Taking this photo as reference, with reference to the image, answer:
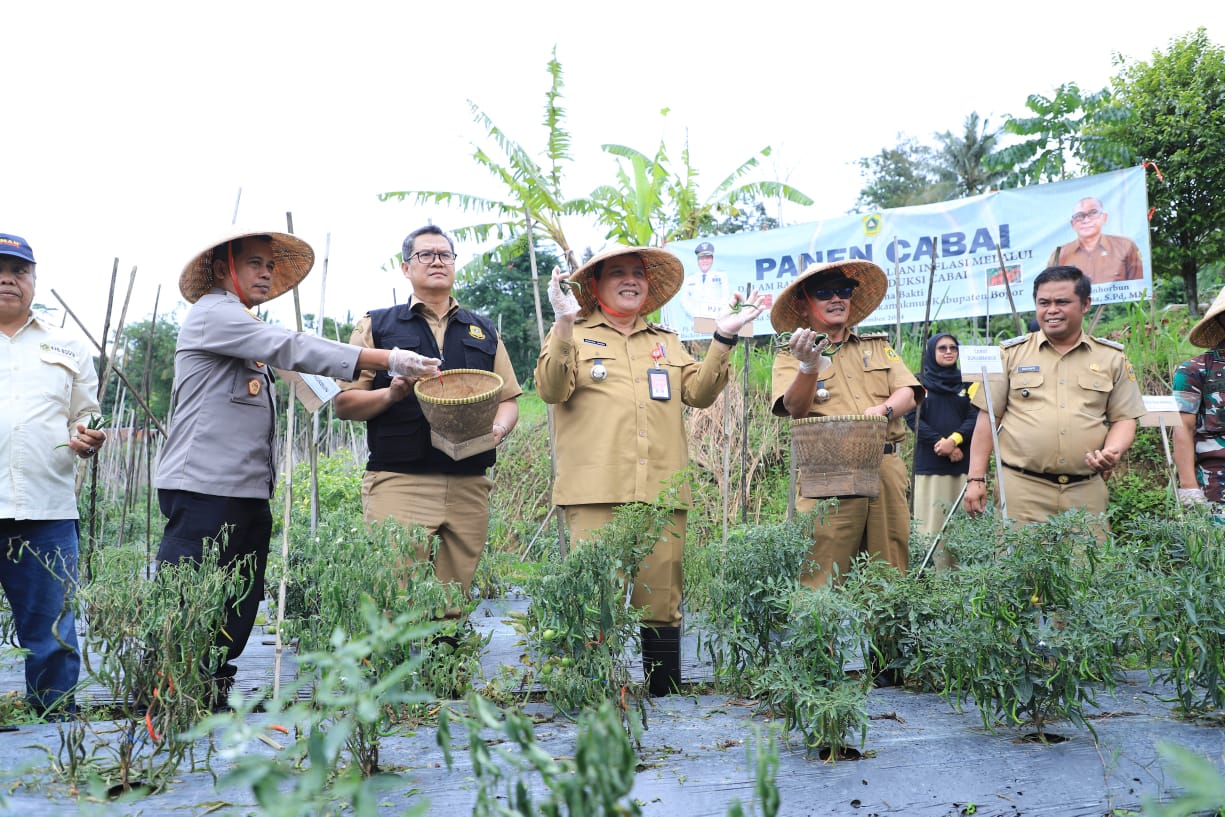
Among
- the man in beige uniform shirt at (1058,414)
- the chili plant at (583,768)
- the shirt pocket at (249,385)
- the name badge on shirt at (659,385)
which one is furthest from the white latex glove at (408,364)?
the man in beige uniform shirt at (1058,414)

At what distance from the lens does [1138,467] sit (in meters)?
6.73

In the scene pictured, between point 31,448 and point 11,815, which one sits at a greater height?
point 31,448

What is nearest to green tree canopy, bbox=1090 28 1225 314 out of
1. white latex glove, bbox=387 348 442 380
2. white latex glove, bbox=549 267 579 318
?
white latex glove, bbox=549 267 579 318

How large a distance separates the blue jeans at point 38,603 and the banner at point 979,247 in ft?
12.9

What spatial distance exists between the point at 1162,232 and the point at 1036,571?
9823mm

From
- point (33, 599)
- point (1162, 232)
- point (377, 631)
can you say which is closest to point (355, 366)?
point (33, 599)

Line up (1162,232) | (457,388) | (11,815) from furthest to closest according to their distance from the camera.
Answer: (1162,232)
(457,388)
(11,815)

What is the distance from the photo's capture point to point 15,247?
2.98m

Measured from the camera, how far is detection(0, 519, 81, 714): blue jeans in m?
2.89

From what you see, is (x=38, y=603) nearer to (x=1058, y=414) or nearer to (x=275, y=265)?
(x=275, y=265)

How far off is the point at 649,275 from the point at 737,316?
656mm

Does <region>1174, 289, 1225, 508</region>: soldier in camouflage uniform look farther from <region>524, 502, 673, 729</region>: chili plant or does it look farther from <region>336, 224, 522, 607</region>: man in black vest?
<region>336, 224, 522, 607</region>: man in black vest

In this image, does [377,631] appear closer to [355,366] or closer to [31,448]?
[355,366]

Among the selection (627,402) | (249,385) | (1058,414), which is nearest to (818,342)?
(627,402)
